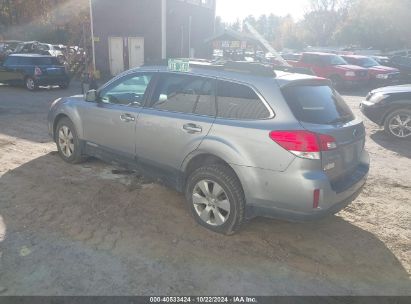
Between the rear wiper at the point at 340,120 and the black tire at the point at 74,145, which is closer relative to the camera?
the rear wiper at the point at 340,120

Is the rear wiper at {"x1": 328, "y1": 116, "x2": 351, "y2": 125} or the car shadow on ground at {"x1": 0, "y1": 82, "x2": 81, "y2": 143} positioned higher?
the rear wiper at {"x1": 328, "y1": 116, "x2": 351, "y2": 125}

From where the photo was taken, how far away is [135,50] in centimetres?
2006

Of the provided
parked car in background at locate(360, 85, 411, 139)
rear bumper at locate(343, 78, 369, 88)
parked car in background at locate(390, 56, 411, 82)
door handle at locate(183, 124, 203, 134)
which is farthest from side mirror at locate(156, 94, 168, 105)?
parked car in background at locate(390, 56, 411, 82)

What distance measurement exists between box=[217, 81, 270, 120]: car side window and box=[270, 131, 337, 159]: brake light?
286mm

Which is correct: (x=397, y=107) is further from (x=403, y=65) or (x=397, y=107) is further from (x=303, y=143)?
(x=403, y=65)

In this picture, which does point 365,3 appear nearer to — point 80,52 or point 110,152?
point 80,52

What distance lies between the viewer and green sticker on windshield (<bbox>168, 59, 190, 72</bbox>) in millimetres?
4234

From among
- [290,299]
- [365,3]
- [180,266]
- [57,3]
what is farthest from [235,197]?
[365,3]

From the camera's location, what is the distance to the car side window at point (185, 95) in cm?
390

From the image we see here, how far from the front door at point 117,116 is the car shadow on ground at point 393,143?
5256mm

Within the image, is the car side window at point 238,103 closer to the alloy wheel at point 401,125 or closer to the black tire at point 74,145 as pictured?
the black tire at point 74,145

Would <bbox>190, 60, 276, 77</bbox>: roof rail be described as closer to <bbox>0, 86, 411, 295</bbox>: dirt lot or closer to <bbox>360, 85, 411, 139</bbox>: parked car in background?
A: <bbox>0, 86, 411, 295</bbox>: dirt lot

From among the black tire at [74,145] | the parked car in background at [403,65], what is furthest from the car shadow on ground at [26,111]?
the parked car in background at [403,65]

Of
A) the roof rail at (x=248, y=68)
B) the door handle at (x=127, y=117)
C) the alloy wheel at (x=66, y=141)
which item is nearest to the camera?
the roof rail at (x=248, y=68)
